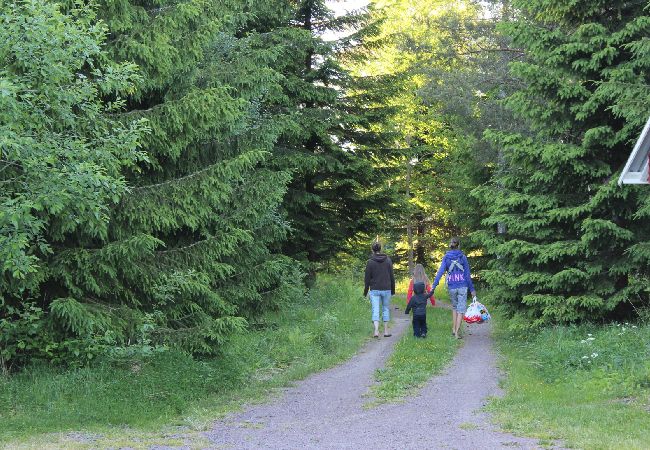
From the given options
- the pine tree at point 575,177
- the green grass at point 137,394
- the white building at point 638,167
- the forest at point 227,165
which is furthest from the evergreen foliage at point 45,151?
the pine tree at point 575,177

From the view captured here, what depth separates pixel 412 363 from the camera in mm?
11742

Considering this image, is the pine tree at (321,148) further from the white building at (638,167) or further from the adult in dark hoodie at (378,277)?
the white building at (638,167)

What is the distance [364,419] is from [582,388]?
3.03 metres

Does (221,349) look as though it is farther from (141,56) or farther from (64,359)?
(141,56)

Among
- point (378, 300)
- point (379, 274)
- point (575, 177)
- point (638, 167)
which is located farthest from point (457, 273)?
point (638, 167)

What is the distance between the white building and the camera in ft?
25.6

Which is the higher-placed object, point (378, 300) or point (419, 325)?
point (378, 300)

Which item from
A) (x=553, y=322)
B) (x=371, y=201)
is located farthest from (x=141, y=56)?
(x=371, y=201)

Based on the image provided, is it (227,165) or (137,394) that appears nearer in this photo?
(137,394)

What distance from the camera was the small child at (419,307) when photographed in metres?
14.6

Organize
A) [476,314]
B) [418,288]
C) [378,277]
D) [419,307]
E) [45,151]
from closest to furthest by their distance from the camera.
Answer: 1. [45,151]
2. [476,314]
3. [378,277]
4. [419,307]
5. [418,288]

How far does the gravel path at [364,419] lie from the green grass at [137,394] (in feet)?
1.61

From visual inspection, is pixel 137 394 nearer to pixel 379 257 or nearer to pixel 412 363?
pixel 412 363

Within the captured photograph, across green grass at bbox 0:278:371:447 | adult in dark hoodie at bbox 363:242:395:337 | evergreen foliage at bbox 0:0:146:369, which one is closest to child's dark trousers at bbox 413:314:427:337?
adult in dark hoodie at bbox 363:242:395:337
